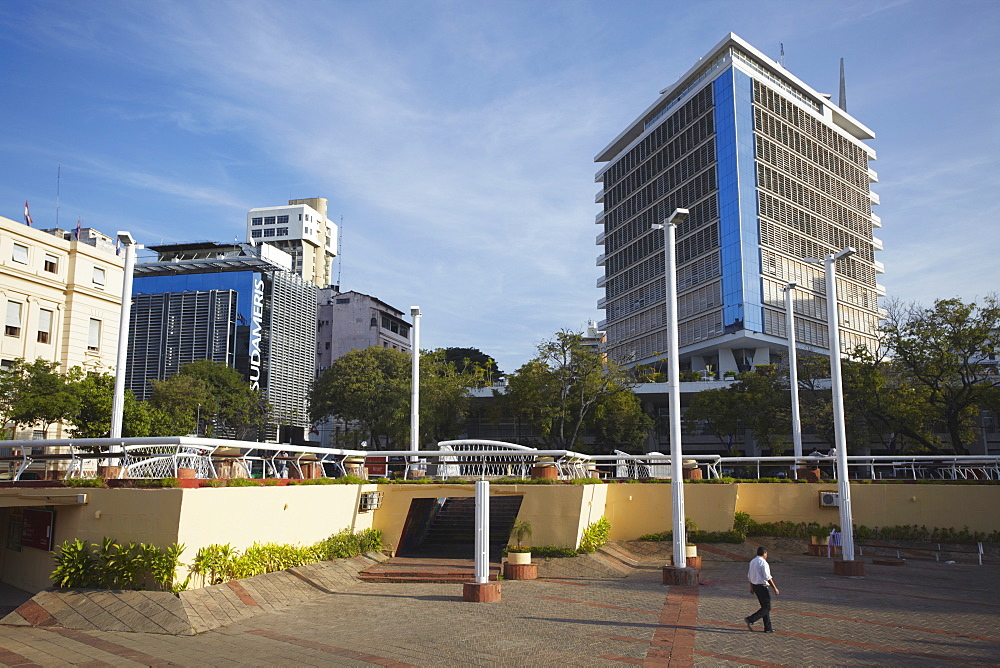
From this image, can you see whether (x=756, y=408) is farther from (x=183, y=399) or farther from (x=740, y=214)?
(x=183, y=399)

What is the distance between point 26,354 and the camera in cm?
3675

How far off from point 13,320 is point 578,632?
34.2 metres

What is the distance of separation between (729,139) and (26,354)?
2288 inches

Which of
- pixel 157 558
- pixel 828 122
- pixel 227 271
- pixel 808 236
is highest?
pixel 828 122

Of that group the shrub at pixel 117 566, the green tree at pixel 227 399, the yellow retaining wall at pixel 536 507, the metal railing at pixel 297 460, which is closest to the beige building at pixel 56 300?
the green tree at pixel 227 399

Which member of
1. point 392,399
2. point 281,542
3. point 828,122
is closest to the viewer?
point 281,542

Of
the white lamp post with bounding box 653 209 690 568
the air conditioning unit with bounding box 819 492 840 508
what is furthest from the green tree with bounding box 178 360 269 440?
the white lamp post with bounding box 653 209 690 568

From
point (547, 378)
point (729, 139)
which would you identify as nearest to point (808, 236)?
point (729, 139)

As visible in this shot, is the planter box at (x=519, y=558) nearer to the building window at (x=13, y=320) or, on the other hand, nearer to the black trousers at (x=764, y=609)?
the black trousers at (x=764, y=609)

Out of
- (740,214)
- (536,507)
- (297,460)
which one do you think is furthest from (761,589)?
(740,214)

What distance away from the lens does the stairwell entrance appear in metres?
22.0

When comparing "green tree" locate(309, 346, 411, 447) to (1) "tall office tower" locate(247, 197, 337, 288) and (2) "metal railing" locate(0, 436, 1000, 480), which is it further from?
(1) "tall office tower" locate(247, 197, 337, 288)

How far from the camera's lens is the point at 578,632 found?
12.8 meters

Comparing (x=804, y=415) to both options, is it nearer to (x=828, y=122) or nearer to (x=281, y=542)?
(x=281, y=542)
